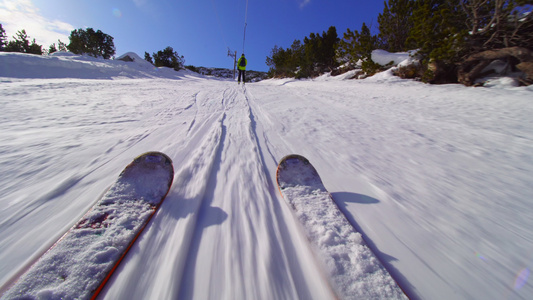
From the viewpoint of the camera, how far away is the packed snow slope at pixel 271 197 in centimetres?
94

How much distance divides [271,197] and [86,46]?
131 ft

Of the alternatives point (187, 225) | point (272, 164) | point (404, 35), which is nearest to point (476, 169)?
point (272, 164)

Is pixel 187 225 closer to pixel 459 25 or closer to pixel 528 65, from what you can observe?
pixel 528 65

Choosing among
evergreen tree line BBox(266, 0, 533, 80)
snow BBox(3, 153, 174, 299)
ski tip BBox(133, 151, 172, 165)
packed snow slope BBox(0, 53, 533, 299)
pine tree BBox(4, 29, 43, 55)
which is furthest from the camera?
pine tree BBox(4, 29, 43, 55)

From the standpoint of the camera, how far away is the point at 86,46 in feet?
87.7

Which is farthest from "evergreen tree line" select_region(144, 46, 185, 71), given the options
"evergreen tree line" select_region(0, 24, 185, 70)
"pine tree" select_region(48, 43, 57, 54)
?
"pine tree" select_region(48, 43, 57, 54)

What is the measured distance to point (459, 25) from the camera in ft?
22.7

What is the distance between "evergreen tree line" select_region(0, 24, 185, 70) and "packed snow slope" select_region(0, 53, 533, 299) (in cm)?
3035

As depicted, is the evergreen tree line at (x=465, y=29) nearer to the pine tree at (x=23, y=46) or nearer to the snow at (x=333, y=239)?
the snow at (x=333, y=239)

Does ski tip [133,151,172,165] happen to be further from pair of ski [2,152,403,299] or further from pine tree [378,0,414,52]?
pine tree [378,0,414,52]

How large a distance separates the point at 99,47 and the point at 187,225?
135ft

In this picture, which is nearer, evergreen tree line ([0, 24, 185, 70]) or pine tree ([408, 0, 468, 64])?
pine tree ([408, 0, 468, 64])

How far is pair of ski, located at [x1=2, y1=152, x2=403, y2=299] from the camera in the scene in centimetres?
79

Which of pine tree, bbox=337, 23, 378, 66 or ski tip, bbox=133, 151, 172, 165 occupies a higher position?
pine tree, bbox=337, 23, 378, 66
